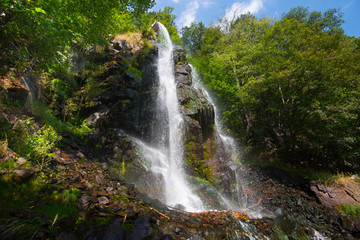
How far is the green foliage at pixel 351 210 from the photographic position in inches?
300

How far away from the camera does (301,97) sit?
1095cm

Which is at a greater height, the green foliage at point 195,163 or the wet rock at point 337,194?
the green foliage at point 195,163

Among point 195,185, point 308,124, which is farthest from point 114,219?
point 308,124

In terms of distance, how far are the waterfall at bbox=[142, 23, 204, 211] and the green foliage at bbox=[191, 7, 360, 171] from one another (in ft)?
20.7

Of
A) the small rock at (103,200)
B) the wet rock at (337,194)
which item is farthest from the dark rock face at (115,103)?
the wet rock at (337,194)

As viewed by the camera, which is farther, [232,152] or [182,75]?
[182,75]

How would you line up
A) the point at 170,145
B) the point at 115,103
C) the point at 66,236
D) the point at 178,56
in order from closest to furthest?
the point at 66,236
the point at 170,145
the point at 115,103
the point at 178,56

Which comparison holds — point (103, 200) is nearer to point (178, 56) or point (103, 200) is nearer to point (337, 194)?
point (337, 194)

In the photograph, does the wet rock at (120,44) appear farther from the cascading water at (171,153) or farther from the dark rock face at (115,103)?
the dark rock face at (115,103)

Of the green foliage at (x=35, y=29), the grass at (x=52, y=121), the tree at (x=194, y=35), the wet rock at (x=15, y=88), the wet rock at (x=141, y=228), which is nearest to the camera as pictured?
the wet rock at (x=141, y=228)

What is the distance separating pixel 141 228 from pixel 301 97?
43.1ft

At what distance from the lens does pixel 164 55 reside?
656 inches

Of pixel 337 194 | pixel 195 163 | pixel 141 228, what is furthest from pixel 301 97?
pixel 141 228

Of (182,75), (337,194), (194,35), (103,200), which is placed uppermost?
(194,35)
